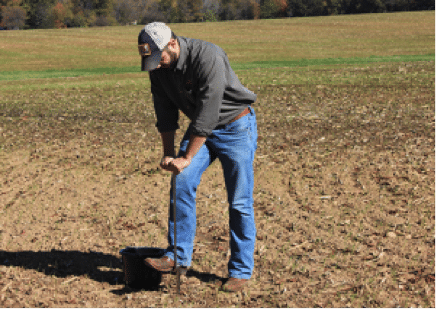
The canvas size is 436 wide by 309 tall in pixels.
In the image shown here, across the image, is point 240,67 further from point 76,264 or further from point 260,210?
point 76,264

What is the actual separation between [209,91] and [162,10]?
106810 millimetres

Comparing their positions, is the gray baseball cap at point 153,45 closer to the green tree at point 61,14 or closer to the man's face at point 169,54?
the man's face at point 169,54

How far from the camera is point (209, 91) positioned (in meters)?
4.20

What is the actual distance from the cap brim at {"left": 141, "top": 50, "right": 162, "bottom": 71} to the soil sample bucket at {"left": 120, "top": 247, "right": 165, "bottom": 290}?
183cm

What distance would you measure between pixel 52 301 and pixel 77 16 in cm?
9386

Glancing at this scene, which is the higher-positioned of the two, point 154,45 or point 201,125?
point 154,45

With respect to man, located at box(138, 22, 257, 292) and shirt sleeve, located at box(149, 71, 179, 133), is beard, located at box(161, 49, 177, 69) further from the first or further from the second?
shirt sleeve, located at box(149, 71, 179, 133)

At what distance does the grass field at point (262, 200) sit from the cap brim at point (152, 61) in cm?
219

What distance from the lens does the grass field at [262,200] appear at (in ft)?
17.1

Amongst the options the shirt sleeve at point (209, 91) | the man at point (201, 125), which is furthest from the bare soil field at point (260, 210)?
the shirt sleeve at point (209, 91)

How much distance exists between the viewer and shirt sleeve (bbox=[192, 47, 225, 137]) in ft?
13.8

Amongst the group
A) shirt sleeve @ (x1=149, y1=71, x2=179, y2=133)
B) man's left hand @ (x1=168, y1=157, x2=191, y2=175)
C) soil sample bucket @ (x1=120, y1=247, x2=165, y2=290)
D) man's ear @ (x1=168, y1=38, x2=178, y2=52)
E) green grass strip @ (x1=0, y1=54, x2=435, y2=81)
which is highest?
man's ear @ (x1=168, y1=38, x2=178, y2=52)

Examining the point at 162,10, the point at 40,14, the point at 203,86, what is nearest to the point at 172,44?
the point at 203,86

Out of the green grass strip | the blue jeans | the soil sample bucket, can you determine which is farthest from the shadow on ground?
the green grass strip
